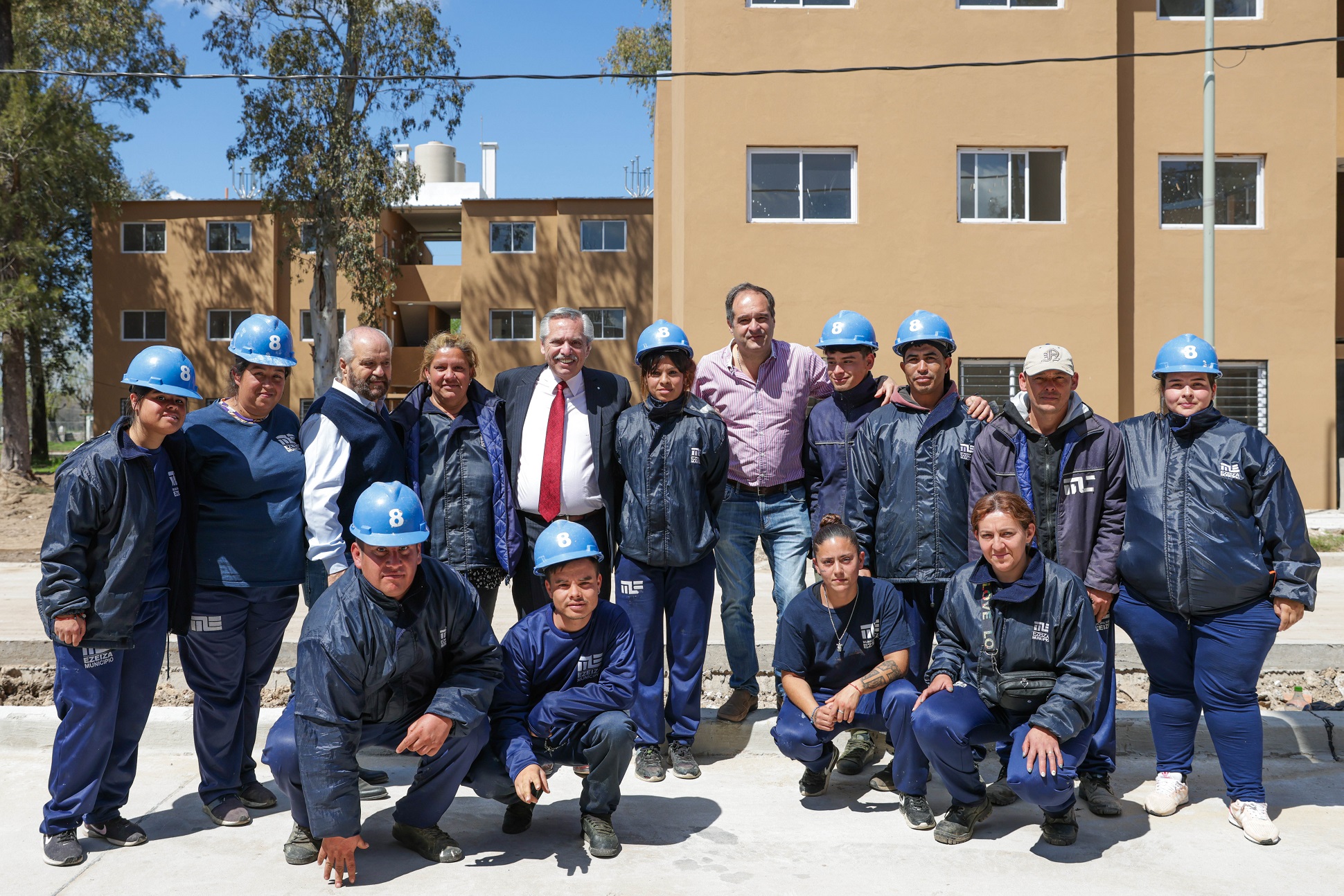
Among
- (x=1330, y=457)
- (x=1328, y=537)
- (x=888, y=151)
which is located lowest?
(x=1328, y=537)

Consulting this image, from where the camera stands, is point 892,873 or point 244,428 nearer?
point 892,873

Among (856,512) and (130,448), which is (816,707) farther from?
(130,448)

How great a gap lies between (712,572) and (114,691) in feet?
9.33

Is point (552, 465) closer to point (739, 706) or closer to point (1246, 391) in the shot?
point (739, 706)

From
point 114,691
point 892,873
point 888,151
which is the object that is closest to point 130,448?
point 114,691

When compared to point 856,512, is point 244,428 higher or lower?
higher

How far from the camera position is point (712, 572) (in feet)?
17.9

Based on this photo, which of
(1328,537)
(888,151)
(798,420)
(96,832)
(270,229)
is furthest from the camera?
(270,229)

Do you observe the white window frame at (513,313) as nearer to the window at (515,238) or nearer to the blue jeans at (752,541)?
the window at (515,238)

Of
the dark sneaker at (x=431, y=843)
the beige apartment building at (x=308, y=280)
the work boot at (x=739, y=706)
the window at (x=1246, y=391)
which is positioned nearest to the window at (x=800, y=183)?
the window at (x=1246, y=391)

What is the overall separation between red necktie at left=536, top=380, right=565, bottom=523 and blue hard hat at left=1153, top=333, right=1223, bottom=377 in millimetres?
2929

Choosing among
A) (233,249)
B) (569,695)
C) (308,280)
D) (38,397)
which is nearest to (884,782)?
(569,695)

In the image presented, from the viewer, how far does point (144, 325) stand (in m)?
34.9

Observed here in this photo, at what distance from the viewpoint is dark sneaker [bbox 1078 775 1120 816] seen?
4719 mm
